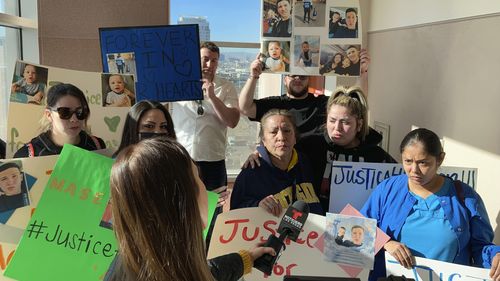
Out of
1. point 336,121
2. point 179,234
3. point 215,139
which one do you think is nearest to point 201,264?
point 179,234

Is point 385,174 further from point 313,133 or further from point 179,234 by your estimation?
point 179,234

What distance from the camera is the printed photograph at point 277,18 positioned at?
112 inches

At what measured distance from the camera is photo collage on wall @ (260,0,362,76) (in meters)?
2.88

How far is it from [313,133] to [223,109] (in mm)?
657

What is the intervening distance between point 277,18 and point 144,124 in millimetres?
1293

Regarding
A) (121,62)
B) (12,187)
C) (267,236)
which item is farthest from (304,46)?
(12,187)

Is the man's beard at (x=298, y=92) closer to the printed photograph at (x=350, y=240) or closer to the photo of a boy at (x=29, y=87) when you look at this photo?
the printed photograph at (x=350, y=240)

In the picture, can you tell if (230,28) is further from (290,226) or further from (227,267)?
(227,267)

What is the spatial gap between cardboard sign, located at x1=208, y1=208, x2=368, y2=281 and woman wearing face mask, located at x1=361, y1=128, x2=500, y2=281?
30 cm

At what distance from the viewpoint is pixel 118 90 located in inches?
102

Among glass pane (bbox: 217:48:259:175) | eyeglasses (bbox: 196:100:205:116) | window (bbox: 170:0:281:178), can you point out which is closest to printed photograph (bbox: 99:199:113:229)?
eyeglasses (bbox: 196:100:205:116)

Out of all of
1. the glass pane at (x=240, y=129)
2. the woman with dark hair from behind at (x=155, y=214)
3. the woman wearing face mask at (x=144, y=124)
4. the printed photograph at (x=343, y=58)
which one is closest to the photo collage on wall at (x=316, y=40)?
the printed photograph at (x=343, y=58)

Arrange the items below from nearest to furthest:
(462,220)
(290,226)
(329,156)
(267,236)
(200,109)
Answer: (290,226), (462,220), (267,236), (329,156), (200,109)

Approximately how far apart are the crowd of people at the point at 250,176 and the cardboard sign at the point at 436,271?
0.12ft
